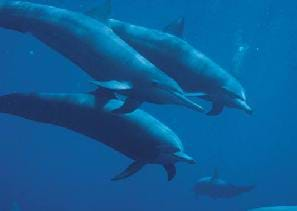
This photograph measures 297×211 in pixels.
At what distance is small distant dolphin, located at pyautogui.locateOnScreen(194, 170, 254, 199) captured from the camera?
18125 mm

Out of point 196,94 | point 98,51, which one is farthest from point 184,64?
point 98,51

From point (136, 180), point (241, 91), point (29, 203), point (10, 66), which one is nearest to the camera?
point (241, 91)

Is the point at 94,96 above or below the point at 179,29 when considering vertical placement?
below

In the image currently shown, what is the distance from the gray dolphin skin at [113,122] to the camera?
783 cm

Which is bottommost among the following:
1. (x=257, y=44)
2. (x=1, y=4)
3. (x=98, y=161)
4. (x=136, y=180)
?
(x=1, y=4)

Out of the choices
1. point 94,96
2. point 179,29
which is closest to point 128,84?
point 94,96

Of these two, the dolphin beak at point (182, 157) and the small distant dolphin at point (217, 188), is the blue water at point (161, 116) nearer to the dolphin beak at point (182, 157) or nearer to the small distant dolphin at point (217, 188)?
the small distant dolphin at point (217, 188)

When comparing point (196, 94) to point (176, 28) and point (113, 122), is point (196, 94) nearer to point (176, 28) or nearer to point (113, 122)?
point (176, 28)

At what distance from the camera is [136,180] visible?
38.2 metres

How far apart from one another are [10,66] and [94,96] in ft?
133

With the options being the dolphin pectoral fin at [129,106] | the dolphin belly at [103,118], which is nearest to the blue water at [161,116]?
the dolphin belly at [103,118]

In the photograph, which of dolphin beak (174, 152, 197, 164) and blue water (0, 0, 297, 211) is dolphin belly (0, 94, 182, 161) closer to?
dolphin beak (174, 152, 197, 164)

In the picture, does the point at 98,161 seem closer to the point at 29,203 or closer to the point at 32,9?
the point at 29,203

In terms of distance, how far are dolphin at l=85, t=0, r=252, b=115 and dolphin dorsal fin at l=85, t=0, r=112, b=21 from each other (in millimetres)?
44
